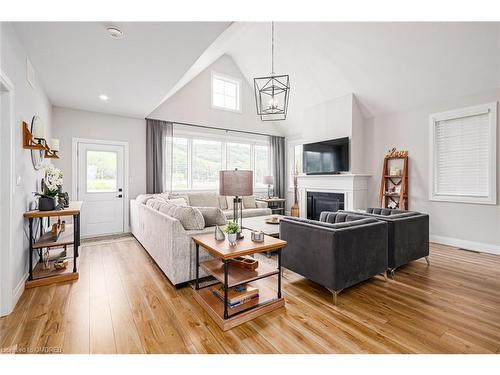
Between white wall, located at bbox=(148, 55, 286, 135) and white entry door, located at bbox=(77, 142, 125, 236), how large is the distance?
1.31 m

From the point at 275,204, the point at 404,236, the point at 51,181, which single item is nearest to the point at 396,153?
the point at 404,236

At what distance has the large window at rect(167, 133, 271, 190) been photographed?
6078 millimetres

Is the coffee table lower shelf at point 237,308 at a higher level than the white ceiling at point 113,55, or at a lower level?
lower

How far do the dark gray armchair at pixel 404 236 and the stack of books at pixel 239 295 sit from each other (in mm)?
1671

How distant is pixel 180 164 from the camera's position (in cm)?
609

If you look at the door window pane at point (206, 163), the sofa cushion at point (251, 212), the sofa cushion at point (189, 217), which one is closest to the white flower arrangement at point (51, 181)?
the sofa cushion at point (189, 217)

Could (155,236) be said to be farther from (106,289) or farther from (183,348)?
(183,348)

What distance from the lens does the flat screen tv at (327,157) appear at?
5.45m

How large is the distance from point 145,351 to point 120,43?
9.26 ft

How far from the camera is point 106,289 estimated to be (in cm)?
262

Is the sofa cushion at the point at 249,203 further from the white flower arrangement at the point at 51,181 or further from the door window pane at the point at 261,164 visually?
the white flower arrangement at the point at 51,181

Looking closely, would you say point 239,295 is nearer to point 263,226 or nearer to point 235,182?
point 235,182
